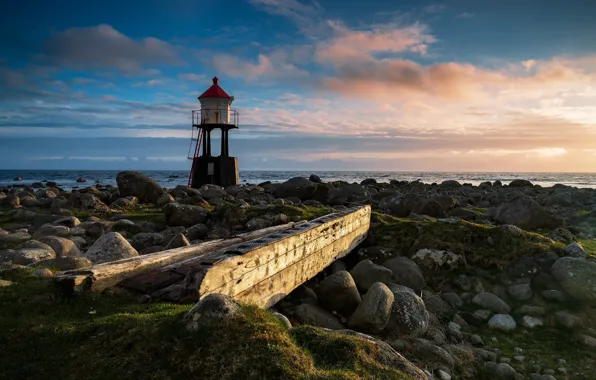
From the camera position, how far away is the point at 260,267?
612 cm

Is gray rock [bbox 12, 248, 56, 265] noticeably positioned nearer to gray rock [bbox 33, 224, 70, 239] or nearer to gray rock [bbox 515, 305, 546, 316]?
gray rock [bbox 33, 224, 70, 239]

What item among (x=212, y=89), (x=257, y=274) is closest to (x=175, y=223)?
(x=257, y=274)

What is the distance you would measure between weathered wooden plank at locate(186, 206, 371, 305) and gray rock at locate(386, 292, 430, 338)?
1826mm

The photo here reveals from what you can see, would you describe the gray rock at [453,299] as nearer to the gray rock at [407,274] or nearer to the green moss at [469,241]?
the gray rock at [407,274]

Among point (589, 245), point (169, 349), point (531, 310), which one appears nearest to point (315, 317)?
point (169, 349)

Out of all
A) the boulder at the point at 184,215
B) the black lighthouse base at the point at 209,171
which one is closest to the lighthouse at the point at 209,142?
the black lighthouse base at the point at 209,171

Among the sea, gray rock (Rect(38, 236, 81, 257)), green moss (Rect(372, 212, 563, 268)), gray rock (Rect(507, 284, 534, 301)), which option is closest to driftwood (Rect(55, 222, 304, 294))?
gray rock (Rect(38, 236, 81, 257))

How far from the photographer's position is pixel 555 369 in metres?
6.36

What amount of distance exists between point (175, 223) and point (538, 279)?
1167cm

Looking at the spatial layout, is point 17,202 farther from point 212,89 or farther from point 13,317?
point 13,317

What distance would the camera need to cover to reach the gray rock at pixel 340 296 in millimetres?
7492

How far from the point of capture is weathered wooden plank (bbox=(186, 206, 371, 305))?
17.1 feet

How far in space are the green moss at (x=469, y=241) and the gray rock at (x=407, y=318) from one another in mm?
3580

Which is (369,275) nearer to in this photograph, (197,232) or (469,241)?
(469,241)
